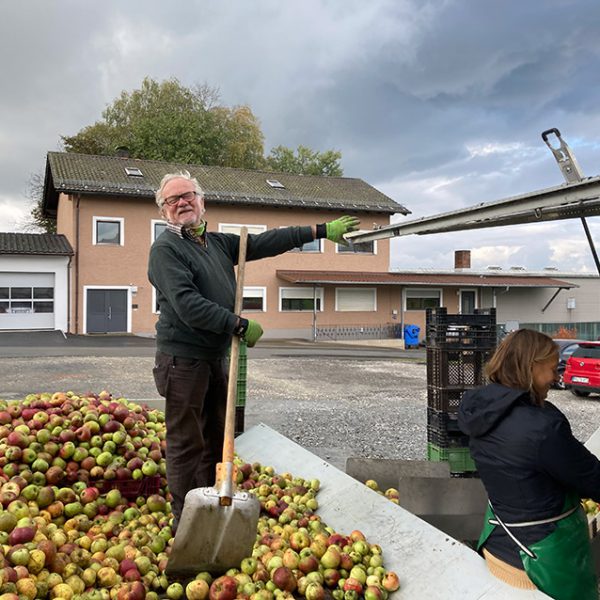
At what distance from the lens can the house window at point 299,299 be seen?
95.6ft

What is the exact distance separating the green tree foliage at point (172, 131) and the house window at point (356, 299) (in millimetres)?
14496

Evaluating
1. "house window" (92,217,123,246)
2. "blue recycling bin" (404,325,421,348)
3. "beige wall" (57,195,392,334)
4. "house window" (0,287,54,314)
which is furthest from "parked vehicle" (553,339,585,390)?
"house window" (0,287,54,314)

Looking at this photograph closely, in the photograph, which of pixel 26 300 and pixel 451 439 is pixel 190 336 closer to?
pixel 451 439

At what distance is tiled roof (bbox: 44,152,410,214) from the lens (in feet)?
85.3

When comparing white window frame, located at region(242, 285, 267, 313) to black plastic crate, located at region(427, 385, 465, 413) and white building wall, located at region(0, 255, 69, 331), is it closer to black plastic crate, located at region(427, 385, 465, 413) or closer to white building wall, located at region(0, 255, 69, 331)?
white building wall, located at region(0, 255, 69, 331)

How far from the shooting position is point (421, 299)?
32.0 m

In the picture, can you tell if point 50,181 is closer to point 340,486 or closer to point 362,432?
point 362,432


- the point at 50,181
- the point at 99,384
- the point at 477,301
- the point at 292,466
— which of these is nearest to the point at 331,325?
the point at 477,301

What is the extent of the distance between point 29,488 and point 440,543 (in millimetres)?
2405

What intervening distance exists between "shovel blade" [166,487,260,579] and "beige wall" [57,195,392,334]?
78.6ft

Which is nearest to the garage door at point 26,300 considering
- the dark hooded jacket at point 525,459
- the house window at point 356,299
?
the house window at point 356,299

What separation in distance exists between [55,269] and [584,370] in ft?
68.8

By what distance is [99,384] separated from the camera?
39.0 feet

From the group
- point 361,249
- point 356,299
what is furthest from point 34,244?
point 361,249
